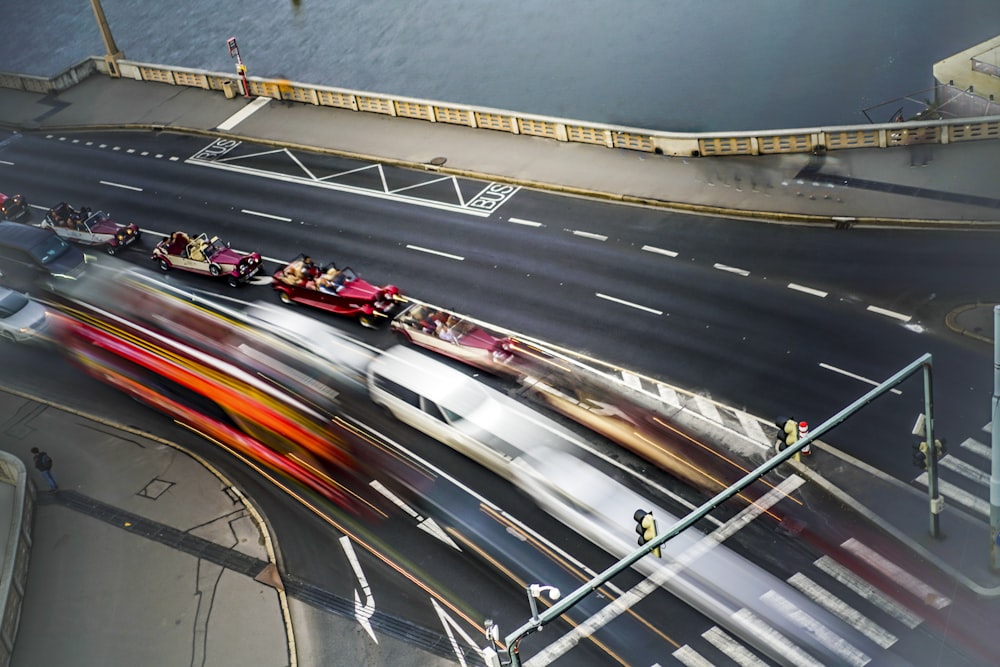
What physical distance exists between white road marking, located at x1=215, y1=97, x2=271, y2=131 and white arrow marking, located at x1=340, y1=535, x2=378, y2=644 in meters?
35.1

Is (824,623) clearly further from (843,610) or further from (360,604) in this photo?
(360,604)

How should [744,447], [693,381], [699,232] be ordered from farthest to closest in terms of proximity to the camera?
1. [699,232]
2. [693,381]
3. [744,447]

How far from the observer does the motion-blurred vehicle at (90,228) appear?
53312 mm

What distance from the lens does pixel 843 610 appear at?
98.1 ft

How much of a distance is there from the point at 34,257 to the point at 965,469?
121ft

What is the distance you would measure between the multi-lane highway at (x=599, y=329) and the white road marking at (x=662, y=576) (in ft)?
0.51

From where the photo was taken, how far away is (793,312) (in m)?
40.8

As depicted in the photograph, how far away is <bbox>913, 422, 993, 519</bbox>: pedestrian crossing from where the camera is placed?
107 feet

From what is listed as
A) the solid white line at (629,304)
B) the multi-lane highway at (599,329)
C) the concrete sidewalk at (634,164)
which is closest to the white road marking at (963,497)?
the multi-lane highway at (599,329)

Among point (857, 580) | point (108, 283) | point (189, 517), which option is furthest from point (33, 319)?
point (857, 580)

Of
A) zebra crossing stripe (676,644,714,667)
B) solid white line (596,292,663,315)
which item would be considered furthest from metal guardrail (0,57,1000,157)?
zebra crossing stripe (676,644,714,667)

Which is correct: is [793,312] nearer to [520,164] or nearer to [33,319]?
[520,164]

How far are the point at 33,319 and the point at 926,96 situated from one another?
47.1 metres

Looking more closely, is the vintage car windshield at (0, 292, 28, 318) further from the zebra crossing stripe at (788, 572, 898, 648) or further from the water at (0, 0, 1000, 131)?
the water at (0, 0, 1000, 131)
